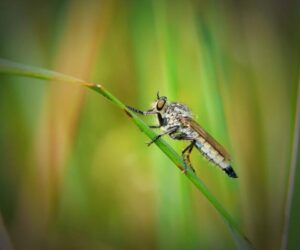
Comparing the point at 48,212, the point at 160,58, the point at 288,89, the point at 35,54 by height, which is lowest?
the point at 288,89

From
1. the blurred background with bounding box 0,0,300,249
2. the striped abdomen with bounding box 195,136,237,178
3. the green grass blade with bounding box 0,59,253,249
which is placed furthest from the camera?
the blurred background with bounding box 0,0,300,249

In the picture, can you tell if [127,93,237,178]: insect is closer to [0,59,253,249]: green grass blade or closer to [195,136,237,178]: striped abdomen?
[195,136,237,178]: striped abdomen

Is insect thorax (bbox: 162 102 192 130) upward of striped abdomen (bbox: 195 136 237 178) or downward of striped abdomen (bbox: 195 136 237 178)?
upward

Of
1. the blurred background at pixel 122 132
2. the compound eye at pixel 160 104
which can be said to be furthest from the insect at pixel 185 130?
the blurred background at pixel 122 132

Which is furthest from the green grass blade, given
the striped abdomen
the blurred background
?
the blurred background

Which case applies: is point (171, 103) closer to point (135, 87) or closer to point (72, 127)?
point (135, 87)

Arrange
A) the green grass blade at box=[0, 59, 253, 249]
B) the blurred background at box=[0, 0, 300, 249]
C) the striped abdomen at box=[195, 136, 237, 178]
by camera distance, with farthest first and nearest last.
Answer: the blurred background at box=[0, 0, 300, 249], the striped abdomen at box=[195, 136, 237, 178], the green grass blade at box=[0, 59, 253, 249]

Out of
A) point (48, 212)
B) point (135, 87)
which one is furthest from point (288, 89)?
point (48, 212)
